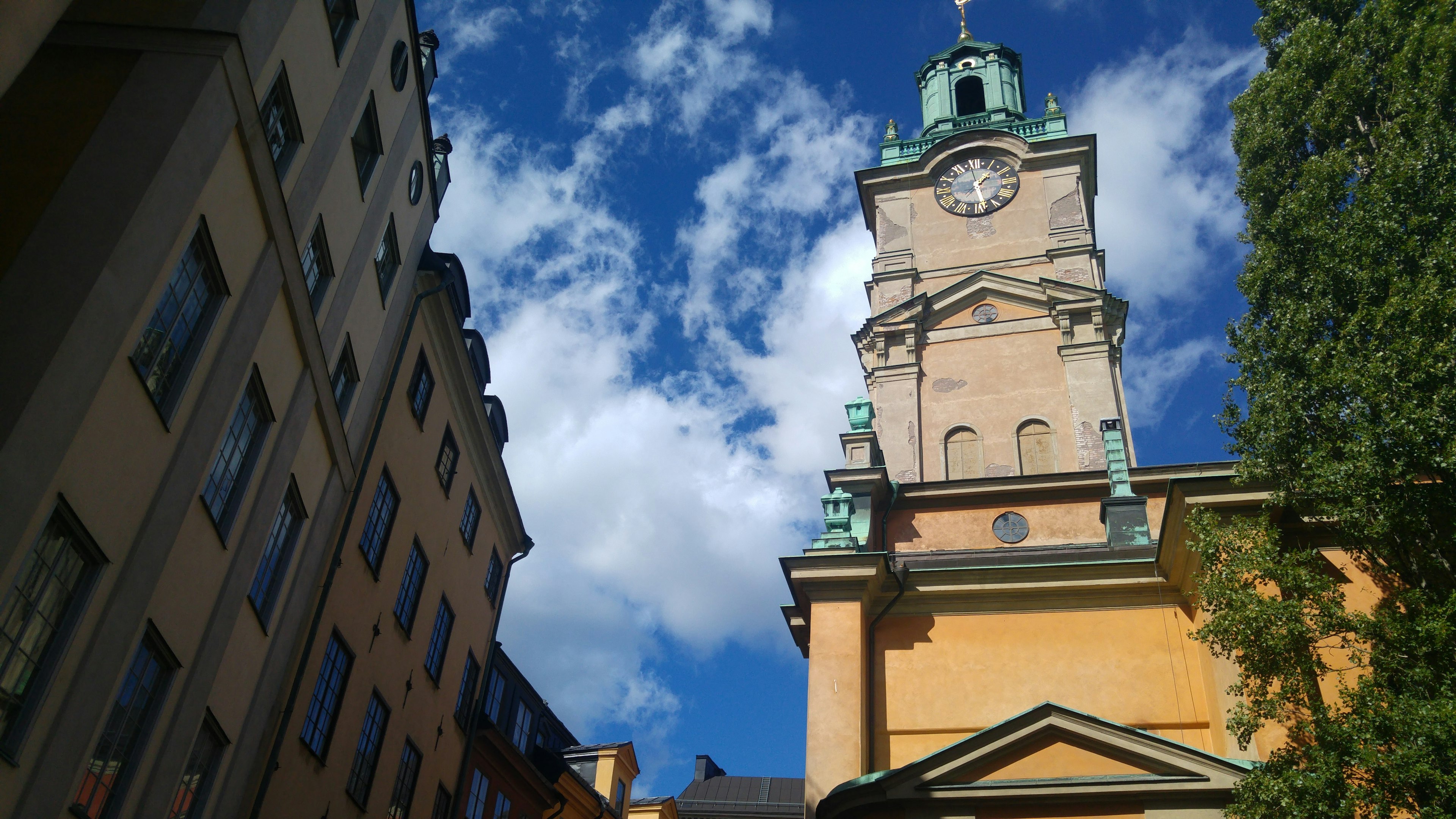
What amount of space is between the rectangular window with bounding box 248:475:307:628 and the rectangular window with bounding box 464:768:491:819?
9.47 metres

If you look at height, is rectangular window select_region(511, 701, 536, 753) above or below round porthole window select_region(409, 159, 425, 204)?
below

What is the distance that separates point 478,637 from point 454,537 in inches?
117

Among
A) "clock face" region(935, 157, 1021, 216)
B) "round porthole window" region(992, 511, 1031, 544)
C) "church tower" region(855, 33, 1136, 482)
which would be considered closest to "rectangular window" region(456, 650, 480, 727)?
"church tower" region(855, 33, 1136, 482)

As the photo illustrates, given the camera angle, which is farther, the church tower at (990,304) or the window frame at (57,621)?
the church tower at (990,304)

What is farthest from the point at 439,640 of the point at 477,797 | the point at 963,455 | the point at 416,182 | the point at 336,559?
the point at 963,455

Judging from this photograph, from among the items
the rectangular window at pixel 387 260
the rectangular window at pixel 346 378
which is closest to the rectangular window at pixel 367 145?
the rectangular window at pixel 387 260

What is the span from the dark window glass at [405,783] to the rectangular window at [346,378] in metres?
6.27

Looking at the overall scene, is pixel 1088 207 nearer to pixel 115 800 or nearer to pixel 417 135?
pixel 417 135

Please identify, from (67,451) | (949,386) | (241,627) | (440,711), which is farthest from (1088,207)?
(67,451)

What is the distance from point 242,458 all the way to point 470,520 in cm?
960

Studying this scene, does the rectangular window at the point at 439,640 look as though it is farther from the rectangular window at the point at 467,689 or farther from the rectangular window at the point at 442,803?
the rectangular window at the point at 442,803

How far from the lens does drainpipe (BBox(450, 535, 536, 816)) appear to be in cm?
2150

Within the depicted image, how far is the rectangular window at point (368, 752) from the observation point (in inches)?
655

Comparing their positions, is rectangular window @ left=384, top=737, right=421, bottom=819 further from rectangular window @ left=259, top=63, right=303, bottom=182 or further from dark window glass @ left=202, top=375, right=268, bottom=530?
rectangular window @ left=259, top=63, right=303, bottom=182
